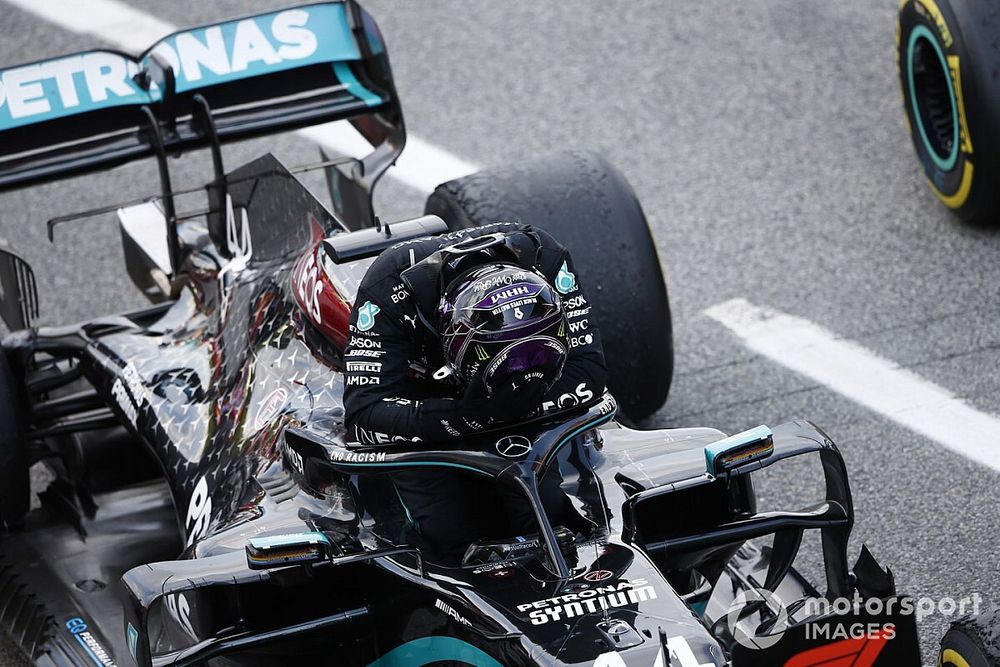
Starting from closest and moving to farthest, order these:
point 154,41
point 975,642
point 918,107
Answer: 1. point 975,642
2. point 918,107
3. point 154,41

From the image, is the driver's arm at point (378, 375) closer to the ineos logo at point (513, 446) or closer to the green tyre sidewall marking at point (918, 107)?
the ineos logo at point (513, 446)

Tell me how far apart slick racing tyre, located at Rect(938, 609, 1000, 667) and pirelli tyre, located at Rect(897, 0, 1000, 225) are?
3370 mm

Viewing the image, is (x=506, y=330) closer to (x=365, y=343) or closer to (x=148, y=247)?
(x=365, y=343)

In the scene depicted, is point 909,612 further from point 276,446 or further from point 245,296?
point 245,296

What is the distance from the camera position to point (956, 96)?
22.2 ft

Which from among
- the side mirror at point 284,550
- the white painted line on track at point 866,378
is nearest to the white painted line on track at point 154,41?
the white painted line on track at point 866,378

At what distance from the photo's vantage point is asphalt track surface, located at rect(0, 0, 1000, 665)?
18.4ft

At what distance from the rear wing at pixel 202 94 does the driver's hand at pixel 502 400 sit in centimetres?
215

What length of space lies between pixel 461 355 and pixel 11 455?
2006 millimetres

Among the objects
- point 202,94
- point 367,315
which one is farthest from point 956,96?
point 367,315

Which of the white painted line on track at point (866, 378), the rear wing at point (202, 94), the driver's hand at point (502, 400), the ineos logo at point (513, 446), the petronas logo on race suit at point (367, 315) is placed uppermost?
the rear wing at point (202, 94)

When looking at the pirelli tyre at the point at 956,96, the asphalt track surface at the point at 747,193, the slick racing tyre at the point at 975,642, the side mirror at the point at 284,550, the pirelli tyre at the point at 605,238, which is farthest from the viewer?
the pirelli tyre at the point at 956,96

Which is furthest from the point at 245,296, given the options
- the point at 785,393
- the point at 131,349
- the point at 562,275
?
the point at 785,393

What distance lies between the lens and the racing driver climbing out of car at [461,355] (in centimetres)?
386
